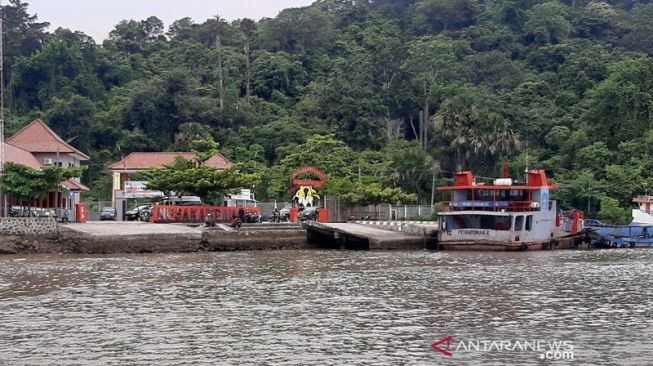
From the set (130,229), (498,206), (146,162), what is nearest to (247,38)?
(146,162)

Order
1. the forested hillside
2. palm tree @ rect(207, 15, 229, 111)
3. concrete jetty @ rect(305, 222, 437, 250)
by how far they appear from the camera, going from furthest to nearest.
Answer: palm tree @ rect(207, 15, 229, 111), the forested hillside, concrete jetty @ rect(305, 222, 437, 250)

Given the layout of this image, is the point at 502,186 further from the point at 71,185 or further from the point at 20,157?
the point at 71,185

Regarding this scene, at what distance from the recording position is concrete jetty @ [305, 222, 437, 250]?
5122cm

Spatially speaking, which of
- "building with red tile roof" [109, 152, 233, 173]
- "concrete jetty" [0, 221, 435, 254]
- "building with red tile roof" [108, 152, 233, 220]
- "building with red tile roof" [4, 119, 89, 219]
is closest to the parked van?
"building with red tile roof" [4, 119, 89, 219]

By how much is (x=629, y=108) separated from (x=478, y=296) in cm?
6477

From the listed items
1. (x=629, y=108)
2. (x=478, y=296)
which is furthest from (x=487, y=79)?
(x=478, y=296)

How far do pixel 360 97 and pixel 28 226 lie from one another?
55.3m

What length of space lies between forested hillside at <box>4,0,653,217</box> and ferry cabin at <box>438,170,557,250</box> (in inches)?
591

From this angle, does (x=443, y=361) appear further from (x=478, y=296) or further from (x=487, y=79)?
(x=487, y=79)

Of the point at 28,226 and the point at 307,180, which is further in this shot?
the point at 307,180

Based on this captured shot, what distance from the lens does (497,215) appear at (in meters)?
52.1

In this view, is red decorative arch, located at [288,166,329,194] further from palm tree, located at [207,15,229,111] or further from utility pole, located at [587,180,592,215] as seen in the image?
palm tree, located at [207,15,229,111]

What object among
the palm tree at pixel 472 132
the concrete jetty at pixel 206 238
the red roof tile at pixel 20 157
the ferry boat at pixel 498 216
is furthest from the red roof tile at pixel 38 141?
the palm tree at pixel 472 132

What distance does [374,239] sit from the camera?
51.2 metres
